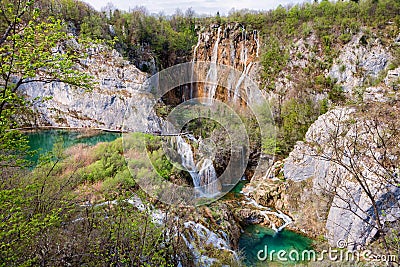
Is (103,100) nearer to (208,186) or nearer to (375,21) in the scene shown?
(208,186)

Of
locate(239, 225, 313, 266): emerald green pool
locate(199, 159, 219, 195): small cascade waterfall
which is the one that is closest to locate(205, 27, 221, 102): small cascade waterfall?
locate(199, 159, 219, 195): small cascade waterfall

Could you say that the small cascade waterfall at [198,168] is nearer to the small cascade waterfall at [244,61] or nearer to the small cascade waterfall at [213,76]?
the small cascade waterfall at [213,76]

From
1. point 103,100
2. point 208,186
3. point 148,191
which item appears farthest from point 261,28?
point 148,191

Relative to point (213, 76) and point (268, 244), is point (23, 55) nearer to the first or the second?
point (268, 244)

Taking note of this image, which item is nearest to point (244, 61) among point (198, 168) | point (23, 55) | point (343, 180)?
point (198, 168)

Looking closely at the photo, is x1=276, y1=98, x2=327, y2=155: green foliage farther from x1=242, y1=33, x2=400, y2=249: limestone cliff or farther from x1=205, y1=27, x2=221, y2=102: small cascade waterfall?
x1=205, y1=27, x2=221, y2=102: small cascade waterfall
